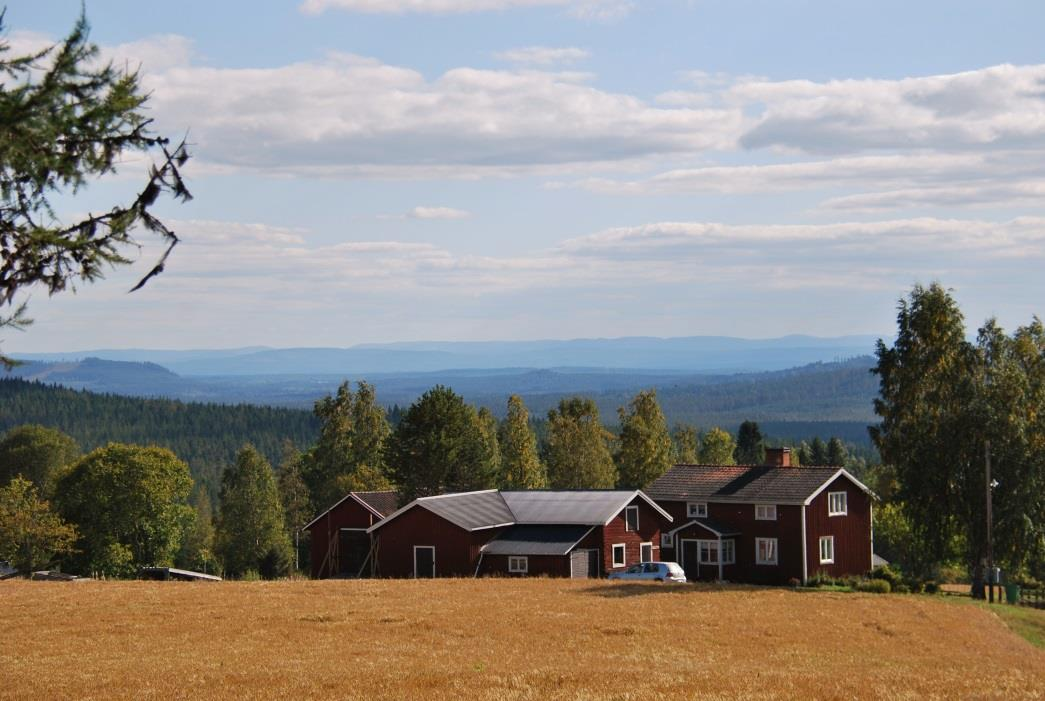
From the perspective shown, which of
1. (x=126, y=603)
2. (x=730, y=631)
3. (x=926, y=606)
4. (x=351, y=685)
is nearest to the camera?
(x=351, y=685)

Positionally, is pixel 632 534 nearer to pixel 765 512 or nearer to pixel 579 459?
pixel 765 512

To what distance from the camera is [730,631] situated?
36.2 meters

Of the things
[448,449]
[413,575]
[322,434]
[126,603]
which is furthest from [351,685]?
[322,434]

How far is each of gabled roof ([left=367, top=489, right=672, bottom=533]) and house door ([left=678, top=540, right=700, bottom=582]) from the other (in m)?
1.98

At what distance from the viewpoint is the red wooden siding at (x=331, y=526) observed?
6912 cm

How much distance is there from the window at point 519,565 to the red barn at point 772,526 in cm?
979

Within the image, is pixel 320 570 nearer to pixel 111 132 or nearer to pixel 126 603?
pixel 126 603

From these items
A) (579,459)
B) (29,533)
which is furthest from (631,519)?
(29,533)

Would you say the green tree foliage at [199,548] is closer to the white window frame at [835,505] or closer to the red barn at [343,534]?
the red barn at [343,534]

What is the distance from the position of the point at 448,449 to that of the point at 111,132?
66084 millimetres

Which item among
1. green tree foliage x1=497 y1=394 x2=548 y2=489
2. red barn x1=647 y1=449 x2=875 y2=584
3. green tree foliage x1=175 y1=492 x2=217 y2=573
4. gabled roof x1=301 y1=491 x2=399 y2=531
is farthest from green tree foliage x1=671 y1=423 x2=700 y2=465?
red barn x1=647 y1=449 x2=875 y2=584

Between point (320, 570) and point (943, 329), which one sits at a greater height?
point (943, 329)

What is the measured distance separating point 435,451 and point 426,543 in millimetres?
18594

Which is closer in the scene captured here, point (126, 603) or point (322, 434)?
point (126, 603)
